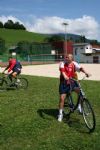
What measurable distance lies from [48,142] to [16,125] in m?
1.63

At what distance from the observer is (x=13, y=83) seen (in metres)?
17.5

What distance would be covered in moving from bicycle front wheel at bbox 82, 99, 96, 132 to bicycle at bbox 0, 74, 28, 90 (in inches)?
368

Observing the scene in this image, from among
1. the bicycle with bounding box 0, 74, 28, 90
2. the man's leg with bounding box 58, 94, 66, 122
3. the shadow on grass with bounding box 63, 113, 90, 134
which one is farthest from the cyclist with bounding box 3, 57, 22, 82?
the man's leg with bounding box 58, 94, 66, 122

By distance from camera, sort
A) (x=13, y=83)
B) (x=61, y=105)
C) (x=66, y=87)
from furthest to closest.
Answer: (x=13, y=83) < (x=61, y=105) < (x=66, y=87)

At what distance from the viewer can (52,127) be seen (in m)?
8.67

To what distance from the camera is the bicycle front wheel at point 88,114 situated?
8.06 m

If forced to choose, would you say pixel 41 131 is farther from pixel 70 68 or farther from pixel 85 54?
pixel 85 54

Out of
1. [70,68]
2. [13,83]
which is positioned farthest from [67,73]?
[13,83]

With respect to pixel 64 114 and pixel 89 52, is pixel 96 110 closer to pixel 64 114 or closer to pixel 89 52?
pixel 64 114

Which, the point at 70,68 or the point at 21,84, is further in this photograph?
the point at 21,84

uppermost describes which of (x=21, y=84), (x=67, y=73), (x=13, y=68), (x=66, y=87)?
(x=67, y=73)

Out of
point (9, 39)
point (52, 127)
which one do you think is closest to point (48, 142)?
point (52, 127)

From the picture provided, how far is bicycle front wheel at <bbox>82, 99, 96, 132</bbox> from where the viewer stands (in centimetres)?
806

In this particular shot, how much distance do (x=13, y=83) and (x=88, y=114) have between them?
376 inches
